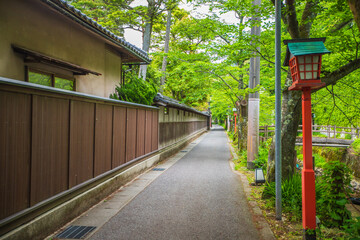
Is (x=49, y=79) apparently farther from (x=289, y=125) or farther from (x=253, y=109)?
(x=253, y=109)

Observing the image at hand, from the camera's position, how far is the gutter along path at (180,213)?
4.79 m

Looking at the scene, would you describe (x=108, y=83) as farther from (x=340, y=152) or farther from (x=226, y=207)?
(x=340, y=152)

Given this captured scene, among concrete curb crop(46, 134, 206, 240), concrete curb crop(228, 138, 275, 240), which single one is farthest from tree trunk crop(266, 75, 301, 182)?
Result: concrete curb crop(46, 134, 206, 240)

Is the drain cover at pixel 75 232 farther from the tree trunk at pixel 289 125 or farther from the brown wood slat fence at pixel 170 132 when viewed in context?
the brown wood slat fence at pixel 170 132

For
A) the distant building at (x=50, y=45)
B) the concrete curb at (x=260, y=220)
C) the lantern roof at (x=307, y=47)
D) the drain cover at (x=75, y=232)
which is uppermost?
the distant building at (x=50, y=45)

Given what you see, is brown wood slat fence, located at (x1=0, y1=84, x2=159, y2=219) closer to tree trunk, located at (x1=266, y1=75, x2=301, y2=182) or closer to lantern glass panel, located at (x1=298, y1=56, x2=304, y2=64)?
lantern glass panel, located at (x1=298, y1=56, x2=304, y2=64)

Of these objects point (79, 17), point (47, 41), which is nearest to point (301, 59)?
point (79, 17)

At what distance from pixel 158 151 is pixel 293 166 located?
26.7ft

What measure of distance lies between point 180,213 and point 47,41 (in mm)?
5909

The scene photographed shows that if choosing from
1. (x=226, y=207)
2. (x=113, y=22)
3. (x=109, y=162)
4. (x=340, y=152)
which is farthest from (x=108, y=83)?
(x=340, y=152)

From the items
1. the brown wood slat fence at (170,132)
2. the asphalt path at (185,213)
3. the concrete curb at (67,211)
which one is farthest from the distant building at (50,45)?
the brown wood slat fence at (170,132)

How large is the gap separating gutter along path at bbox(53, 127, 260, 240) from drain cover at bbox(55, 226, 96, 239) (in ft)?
0.51

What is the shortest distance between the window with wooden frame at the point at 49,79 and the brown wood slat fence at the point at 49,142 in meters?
1.60

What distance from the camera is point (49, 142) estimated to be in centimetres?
470
